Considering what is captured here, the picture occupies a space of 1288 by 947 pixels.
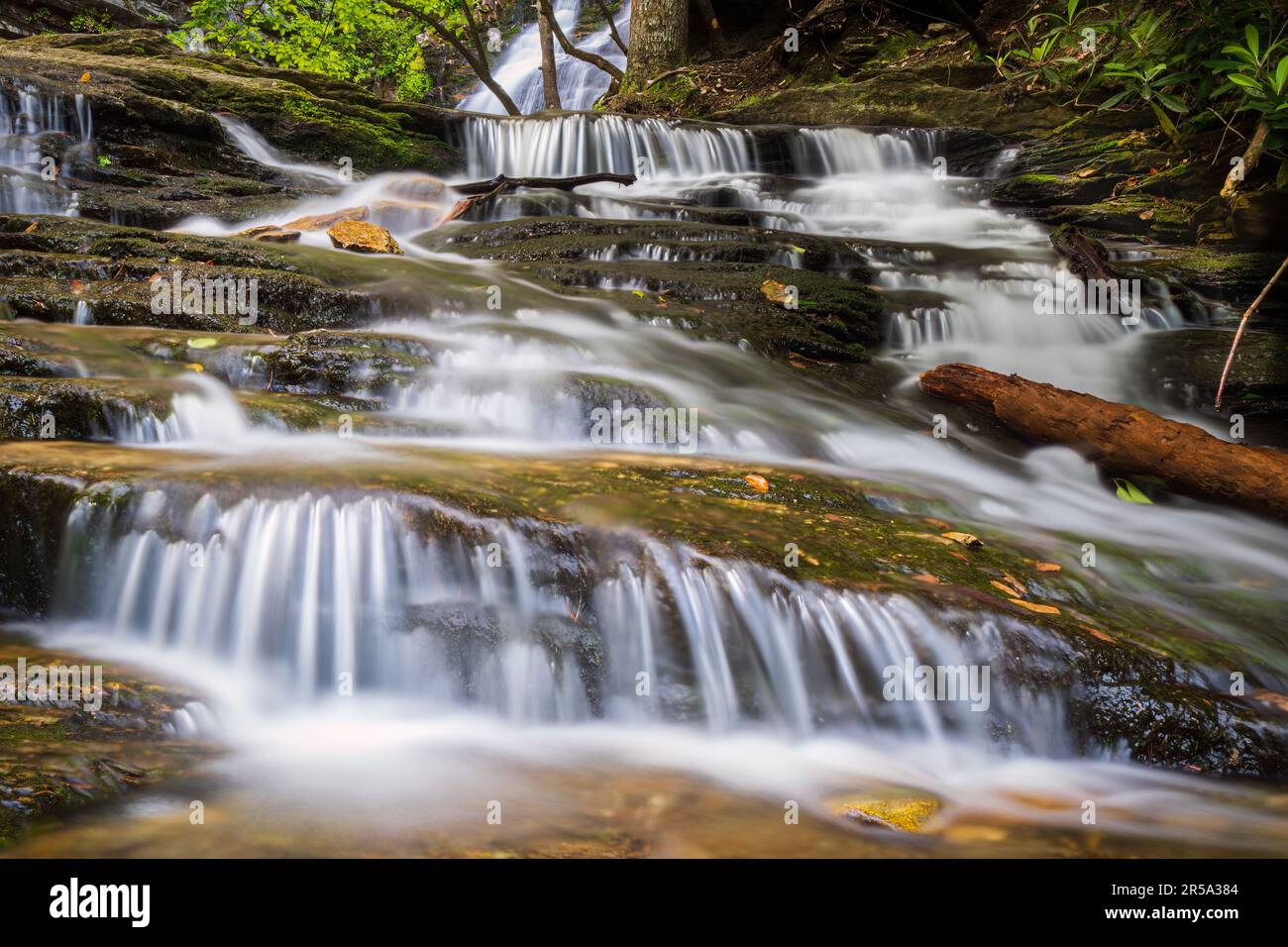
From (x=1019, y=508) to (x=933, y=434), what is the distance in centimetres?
109

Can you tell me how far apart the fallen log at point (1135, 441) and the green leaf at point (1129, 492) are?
8 cm

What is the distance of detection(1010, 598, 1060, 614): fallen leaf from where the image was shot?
3.20 metres

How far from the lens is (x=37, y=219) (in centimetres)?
657

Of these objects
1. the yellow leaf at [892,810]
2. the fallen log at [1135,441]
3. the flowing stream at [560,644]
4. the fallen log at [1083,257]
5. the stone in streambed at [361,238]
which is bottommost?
the yellow leaf at [892,810]

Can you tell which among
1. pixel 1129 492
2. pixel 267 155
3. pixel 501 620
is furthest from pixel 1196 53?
pixel 267 155

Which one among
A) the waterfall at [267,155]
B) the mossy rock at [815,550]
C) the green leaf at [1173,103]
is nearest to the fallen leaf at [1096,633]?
the mossy rock at [815,550]

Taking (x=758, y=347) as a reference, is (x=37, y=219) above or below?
above

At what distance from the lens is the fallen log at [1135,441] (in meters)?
4.72

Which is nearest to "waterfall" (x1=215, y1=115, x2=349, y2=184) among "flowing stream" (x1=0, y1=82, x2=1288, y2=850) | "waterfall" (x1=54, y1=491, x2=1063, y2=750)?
"flowing stream" (x1=0, y1=82, x2=1288, y2=850)

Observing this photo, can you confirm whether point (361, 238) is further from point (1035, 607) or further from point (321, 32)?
point (321, 32)

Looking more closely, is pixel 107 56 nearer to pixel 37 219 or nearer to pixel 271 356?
pixel 37 219

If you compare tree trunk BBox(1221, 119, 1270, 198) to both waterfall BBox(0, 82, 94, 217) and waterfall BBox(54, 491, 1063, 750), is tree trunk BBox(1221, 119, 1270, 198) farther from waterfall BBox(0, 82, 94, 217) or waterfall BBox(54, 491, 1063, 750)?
waterfall BBox(0, 82, 94, 217)

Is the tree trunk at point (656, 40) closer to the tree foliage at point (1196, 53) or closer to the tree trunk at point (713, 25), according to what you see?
the tree trunk at point (713, 25)
